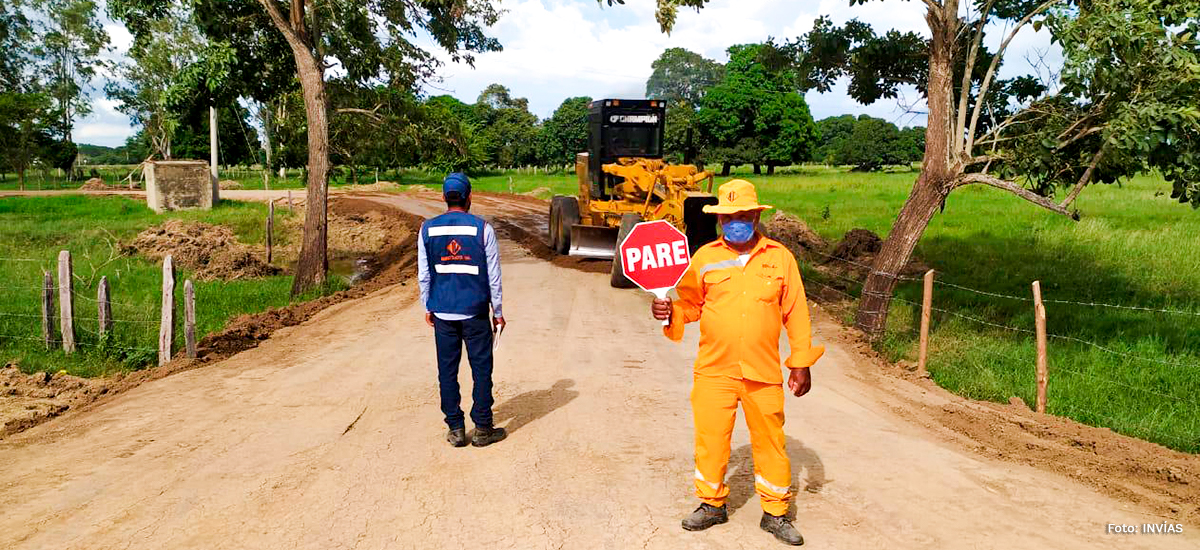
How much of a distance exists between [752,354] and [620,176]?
1245 centimetres

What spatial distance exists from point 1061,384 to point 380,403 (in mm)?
7050

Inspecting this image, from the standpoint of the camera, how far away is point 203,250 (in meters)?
19.9

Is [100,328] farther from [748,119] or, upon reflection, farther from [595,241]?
[748,119]

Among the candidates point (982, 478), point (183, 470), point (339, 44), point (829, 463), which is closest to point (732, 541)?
point (829, 463)

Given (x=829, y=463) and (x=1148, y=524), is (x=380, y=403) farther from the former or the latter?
(x=1148, y=524)

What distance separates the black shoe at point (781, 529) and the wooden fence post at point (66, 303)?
8933 millimetres

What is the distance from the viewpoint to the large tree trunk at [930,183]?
10828 mm

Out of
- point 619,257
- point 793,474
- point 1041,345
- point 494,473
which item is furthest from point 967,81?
point 494,473

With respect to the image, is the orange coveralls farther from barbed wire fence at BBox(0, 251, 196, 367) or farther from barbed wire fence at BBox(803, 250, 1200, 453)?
Result: barbed wire fence at BBox(0, 251, 196, 367)

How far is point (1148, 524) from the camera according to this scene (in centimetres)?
519

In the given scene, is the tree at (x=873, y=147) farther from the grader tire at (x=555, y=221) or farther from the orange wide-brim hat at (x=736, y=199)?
the orange wide-brim hat at (x=736, y=199)

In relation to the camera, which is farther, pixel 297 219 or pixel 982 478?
pixel 297 219

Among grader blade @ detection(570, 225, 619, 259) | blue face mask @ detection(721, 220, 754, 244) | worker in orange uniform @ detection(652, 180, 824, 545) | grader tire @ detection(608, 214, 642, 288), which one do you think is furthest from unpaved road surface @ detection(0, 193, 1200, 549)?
grader blade @ detection(570, 225, 619, 259)

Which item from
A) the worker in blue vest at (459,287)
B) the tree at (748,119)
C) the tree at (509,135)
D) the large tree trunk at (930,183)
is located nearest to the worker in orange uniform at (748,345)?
the worker in blue vest at (459,287)
